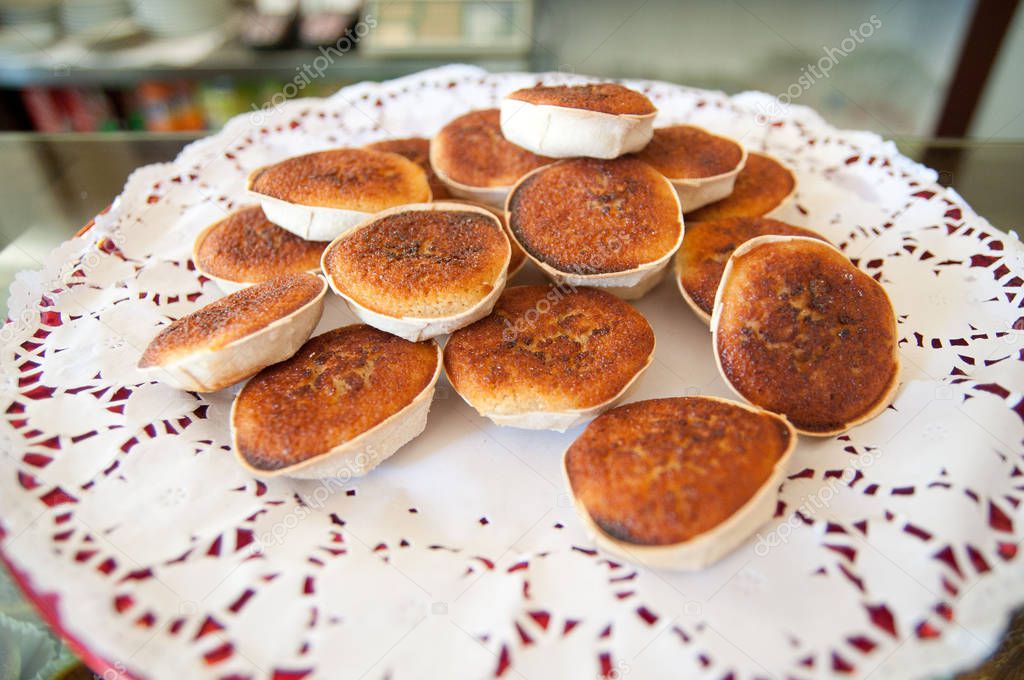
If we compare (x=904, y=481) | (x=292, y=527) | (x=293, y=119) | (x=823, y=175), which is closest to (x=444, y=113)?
(x=293, y=119)

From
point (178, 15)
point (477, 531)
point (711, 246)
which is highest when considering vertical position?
point (178, 15)

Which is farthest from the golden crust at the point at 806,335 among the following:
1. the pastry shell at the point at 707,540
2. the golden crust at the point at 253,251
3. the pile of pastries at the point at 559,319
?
the golden crust at the point at 253,251

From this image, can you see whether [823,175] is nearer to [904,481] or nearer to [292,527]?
[904,481]

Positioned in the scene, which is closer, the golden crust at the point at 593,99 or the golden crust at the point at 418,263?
the golden crust at the point at 418,263

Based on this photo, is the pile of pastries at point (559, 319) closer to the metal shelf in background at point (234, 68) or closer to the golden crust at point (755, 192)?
the golden crust at point (755, 192)

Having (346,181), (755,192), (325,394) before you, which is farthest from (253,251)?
(755,192)

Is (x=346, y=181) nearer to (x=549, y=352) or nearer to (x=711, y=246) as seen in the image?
(x=549, y=352)
